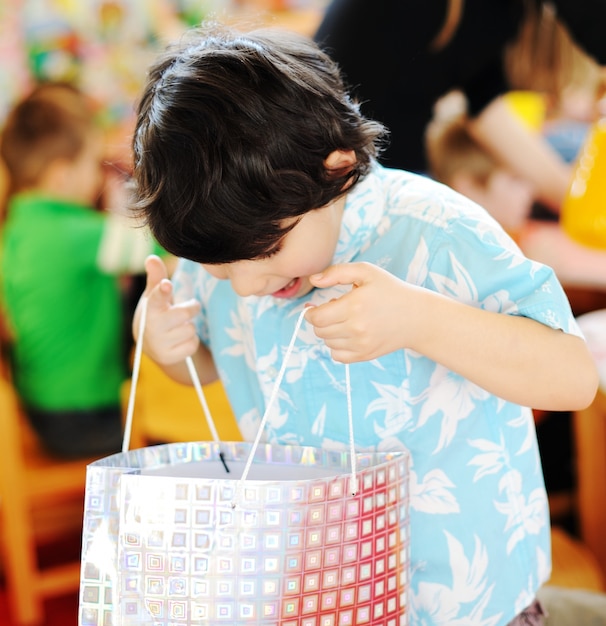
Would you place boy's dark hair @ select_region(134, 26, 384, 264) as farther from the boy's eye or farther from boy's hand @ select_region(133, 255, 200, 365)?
boy's hand @ select_region(133, 255, 200, 365)

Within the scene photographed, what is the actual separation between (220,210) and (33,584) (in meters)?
1.46

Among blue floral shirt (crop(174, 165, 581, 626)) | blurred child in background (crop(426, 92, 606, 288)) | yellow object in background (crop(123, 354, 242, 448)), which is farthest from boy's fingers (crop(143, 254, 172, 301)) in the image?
blurred child in background (crop(426, 92, 606, 288))

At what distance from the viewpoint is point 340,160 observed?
699mm

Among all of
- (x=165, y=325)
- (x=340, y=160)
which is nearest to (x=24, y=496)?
(x=165, y=325)

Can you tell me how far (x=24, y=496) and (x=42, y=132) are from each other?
0.82 meters

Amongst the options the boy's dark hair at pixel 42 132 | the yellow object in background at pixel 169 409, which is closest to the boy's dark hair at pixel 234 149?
the yellow object in background at pixel 169 409

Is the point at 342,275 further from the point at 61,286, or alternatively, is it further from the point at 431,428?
the point at 61,286

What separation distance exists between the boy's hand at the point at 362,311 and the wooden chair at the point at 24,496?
121 cm

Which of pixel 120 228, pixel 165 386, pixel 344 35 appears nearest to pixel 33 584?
pixel 165 386

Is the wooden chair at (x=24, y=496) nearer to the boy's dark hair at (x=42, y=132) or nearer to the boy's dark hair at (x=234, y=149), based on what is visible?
the boy's dark hair at (x=42, y=132)

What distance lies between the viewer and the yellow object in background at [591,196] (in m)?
1.28

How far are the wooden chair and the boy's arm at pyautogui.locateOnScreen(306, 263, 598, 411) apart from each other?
4.00 ft

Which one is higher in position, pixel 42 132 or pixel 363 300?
pixel 42 132

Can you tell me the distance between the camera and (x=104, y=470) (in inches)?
26.5
